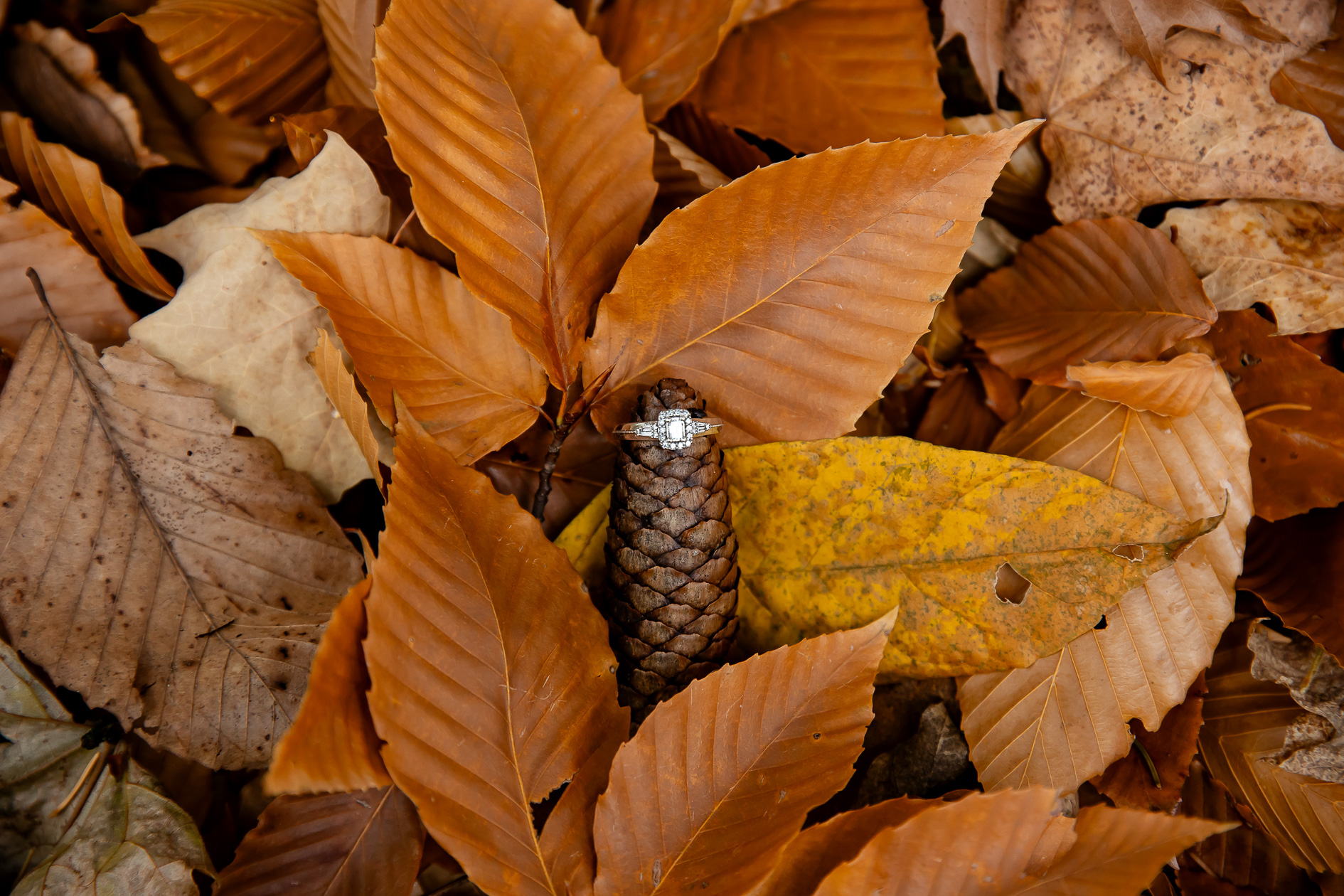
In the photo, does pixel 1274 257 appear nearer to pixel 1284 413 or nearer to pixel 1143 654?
pixel 1284 413

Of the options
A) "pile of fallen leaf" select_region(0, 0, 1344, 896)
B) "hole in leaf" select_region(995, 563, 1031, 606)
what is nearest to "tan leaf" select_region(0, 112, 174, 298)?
"pile of fallen leaf" select_region(0, 0, 1344, 896)

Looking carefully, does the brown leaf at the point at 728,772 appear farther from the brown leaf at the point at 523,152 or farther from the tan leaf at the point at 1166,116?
the tan leaf at the point at 1166,116

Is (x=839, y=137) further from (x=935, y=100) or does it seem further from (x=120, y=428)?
(x=120, y=428)

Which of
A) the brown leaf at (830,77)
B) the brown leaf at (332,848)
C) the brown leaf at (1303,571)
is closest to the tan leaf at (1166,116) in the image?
the brown leaf at (830,77)

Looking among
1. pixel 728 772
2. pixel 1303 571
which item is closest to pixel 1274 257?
pixel 1303 571

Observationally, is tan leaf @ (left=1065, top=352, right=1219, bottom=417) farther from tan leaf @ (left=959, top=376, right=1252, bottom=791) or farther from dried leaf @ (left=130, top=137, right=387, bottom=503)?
dried leaf @ (left=130, top=137, right=387, bottom=503)

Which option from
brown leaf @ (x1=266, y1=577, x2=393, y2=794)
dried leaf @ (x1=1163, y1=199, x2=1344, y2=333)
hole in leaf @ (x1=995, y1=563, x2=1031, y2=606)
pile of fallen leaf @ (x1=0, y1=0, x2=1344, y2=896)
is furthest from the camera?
dried leaf @ (x1=1163, y1=199, x2=1344, y2=333)
